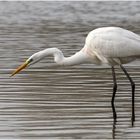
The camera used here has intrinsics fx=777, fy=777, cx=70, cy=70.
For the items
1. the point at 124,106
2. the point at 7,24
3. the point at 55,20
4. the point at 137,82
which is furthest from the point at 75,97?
the point at 55,20

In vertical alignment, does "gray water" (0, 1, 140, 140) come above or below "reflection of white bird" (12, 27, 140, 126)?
below

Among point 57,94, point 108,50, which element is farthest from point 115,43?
point 57,94

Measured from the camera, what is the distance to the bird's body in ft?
42.8

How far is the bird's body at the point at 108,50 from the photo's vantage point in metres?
A: 13.1

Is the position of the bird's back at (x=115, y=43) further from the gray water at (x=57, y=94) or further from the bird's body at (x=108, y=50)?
the gray water at (x=57, y=94)

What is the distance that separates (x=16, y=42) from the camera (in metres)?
22.8

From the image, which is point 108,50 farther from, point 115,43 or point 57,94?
point 57,94

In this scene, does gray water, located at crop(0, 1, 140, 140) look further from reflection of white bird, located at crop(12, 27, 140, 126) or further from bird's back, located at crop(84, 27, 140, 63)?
bird's back, located at crop(84, 27, 140, 63)

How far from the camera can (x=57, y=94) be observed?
14359mm

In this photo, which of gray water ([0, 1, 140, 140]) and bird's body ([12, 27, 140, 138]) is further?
bird's body ([12, 27, 140, 138])

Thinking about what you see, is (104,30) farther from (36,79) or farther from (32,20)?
(32,20)

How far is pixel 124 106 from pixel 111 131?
1.86 metres

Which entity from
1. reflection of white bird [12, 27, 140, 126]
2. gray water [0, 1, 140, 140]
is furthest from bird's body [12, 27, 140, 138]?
gray water [0, 1, 140, 140]

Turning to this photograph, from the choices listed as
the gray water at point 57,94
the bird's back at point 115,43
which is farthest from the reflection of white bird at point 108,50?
the gray water at point 57,94
